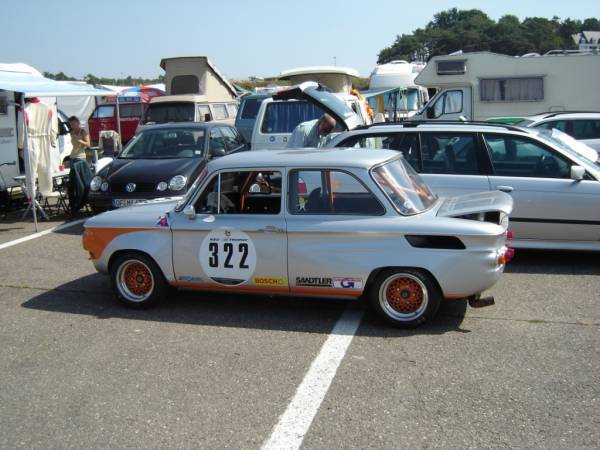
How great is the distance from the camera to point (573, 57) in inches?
656

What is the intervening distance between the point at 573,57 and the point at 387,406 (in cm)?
1530

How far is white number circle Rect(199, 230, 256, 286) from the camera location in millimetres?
5641

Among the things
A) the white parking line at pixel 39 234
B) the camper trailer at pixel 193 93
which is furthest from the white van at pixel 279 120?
the camper trailer at pixel 193 93

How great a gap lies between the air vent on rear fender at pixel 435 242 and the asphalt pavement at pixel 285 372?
0.74 metres

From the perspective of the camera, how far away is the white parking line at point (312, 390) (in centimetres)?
375

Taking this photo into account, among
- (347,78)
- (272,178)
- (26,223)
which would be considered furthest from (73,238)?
(347,78)

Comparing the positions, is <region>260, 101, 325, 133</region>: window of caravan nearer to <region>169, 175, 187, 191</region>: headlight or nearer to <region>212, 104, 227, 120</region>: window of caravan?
<region>169, 175, 187, 191</region>: headlight

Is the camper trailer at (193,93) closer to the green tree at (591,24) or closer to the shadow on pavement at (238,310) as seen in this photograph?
the shadow on pavement at (238,310)

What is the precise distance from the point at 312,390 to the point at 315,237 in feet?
4.98

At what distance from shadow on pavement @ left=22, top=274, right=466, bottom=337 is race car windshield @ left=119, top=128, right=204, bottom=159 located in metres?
4.35

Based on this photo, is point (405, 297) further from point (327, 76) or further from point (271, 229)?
point (327, 76)

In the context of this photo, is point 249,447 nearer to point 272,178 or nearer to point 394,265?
point 394,265

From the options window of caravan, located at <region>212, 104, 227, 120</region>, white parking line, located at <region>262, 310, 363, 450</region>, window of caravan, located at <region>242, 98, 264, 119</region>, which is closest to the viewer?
white parking line, located at <region>262, 310, 363, 450</region>

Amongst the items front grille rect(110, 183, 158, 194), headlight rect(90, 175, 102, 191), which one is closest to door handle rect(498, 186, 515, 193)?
front grille rect(110, 183, 158, 194)
